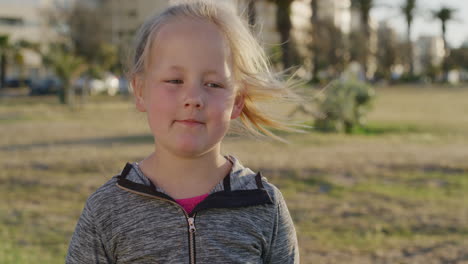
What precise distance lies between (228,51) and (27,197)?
5.31m

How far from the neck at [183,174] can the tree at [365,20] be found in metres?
55.5

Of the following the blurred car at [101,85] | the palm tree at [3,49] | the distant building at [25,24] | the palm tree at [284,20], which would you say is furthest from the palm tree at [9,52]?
the palm tree at [284,20]

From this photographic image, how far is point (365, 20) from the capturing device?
5775 centimetres

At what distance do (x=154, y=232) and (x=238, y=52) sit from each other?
0.60 metres

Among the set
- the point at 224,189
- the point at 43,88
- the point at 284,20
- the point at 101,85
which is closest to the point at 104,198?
the point at 224,189

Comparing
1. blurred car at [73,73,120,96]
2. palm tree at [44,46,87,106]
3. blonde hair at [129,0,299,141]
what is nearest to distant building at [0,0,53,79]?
blurred car at [73,73,120,96]

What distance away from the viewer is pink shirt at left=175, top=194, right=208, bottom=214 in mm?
Answer: 1812

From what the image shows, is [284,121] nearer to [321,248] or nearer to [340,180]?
[321,248]

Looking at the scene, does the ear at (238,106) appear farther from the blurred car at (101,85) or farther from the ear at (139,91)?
the blurred car at (101,85)

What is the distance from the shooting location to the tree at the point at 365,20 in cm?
5516

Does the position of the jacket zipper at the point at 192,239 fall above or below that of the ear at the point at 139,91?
below

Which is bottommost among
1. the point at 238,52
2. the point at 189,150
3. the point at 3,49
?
the point at 189,150

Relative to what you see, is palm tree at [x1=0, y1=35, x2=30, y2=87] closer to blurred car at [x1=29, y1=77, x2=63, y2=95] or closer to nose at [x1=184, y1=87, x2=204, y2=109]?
blurred car at [x1=29, y1=77, x2=63, y2=95]

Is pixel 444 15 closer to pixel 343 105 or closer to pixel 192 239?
pixel 343 105
